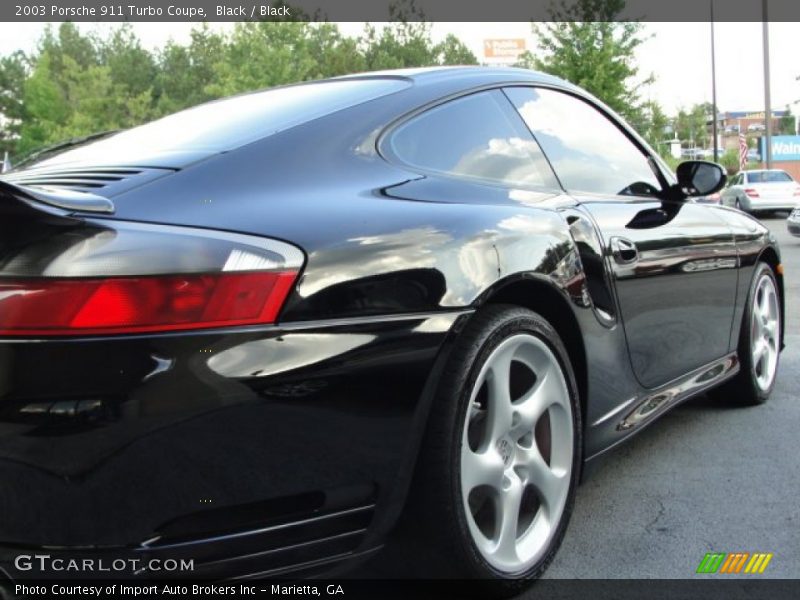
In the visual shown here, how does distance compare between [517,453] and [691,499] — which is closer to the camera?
[517,453]

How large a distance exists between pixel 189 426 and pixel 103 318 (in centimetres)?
26

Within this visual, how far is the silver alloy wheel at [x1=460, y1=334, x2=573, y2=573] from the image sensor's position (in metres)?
2.10

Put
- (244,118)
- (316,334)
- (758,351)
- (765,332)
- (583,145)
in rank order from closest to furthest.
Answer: (316,334) < (244,118) < (583,145) < (758,351) < (765,332)

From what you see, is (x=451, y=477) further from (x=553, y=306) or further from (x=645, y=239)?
(x=645, y=239)

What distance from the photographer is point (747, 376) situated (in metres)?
4.01

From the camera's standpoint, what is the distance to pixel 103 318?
1.53 meters

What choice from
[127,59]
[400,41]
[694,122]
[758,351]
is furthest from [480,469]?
[694,122]

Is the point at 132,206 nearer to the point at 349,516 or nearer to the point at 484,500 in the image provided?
the point at 349,516

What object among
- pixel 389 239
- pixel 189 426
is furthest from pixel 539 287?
pixel 189 426

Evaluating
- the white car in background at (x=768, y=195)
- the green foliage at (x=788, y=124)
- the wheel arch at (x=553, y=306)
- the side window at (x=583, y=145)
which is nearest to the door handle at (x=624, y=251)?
the side window at (x=583, y=145)

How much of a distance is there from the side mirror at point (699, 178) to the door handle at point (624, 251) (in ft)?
2.79

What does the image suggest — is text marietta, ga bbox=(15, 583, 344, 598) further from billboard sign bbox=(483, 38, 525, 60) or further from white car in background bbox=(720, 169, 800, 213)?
billboard sign bbox=(483, 38, 525, 60)

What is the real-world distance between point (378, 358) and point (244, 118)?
97cm
